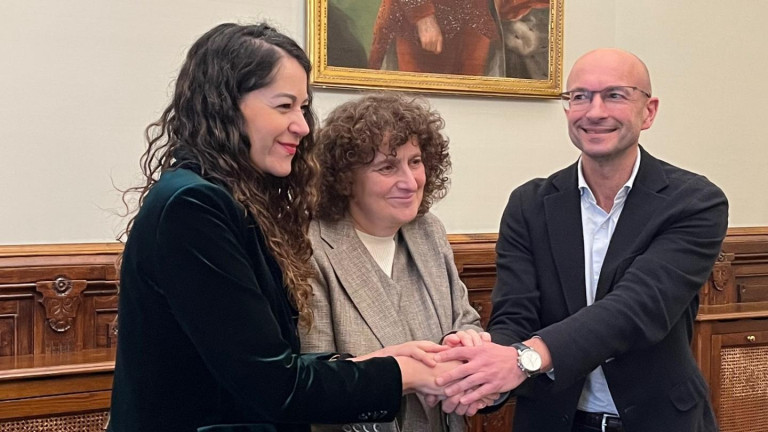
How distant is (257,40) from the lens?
214 cm

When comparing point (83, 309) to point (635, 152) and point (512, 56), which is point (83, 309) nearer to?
point (635, 152)

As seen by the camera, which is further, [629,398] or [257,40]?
[629,398]

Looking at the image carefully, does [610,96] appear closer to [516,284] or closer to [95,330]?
[516,284]

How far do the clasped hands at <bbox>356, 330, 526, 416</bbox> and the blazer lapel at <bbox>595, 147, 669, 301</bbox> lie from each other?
0.38m

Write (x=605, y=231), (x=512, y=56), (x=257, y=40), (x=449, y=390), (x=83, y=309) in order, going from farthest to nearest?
(x=512, y=56) → (x=83, y=309) → (x=605, y=231) → (x=449, y=390) → (x=257, y=40)

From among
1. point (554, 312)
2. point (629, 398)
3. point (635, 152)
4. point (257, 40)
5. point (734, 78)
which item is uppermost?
point (734, 78)

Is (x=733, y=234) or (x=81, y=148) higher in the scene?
(x=81, y=148)

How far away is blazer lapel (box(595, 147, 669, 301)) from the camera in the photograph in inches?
106

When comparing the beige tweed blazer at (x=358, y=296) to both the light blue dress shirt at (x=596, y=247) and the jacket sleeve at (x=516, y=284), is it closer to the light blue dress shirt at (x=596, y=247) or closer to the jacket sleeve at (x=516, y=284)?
the jacket sleeve at (x=516, y=284)

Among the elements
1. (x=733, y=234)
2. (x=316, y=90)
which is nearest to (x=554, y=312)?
(x=316, y=90)

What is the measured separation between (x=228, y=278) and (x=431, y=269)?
3.23 ft

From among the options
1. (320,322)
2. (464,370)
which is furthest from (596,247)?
(320,322)

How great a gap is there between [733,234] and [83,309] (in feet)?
12.5

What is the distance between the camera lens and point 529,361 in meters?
2.60
